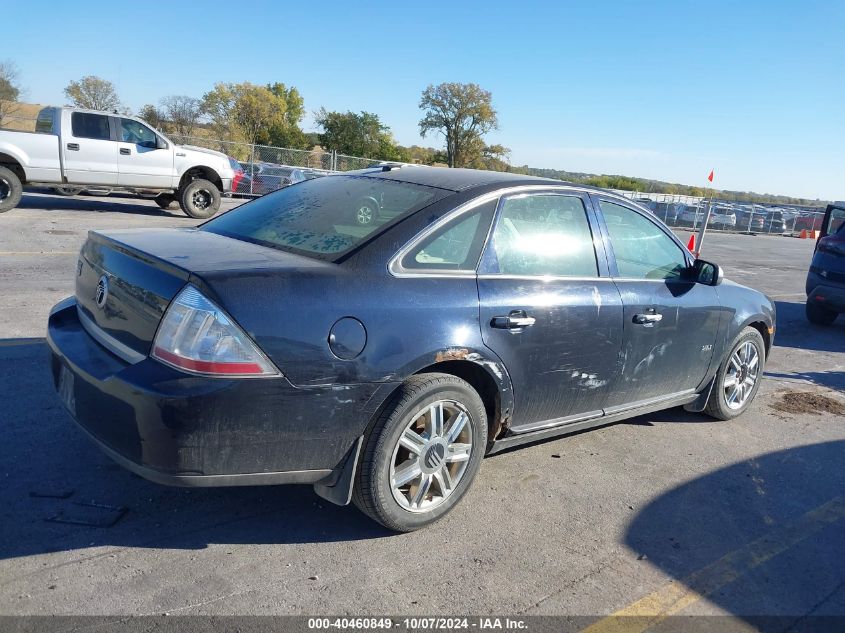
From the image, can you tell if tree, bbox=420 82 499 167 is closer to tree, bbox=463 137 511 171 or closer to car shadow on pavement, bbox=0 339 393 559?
tree, bbox=463 137 511 171

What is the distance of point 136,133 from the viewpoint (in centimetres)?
1444

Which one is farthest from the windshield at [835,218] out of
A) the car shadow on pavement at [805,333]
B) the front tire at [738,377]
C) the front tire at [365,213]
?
the front tire at [365,213]

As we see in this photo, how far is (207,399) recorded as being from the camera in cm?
271

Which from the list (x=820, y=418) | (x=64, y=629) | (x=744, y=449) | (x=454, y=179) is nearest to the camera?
(x=64, y=629)

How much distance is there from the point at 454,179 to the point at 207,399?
1916 mm

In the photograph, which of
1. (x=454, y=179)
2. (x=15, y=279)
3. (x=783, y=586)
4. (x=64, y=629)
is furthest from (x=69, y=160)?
(x=783, y=586)

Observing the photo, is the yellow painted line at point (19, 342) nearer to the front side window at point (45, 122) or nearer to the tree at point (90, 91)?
the front side window at point (45, 122)

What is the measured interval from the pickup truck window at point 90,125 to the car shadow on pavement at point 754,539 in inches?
528

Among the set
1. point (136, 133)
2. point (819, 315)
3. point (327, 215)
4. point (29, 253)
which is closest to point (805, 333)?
point (819, 315)

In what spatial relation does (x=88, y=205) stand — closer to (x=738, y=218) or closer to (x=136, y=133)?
(x=136, y=133)

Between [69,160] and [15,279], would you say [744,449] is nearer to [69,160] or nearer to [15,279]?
[15,279]

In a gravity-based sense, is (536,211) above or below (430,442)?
above

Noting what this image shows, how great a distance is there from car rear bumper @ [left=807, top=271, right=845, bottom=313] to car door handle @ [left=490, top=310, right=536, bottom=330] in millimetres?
7501

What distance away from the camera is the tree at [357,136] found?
1790 inches
